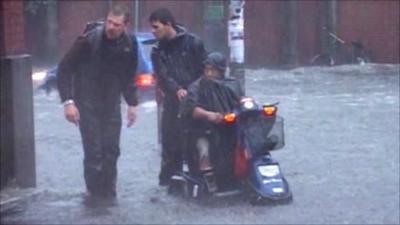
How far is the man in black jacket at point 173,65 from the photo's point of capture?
490 inches

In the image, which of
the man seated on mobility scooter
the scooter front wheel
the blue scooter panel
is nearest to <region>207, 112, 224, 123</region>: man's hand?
the man seated on mobility scooter

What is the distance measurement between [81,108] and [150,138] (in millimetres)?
5706

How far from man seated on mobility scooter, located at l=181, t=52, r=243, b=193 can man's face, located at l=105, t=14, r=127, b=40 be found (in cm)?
88

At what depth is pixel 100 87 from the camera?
11.8m

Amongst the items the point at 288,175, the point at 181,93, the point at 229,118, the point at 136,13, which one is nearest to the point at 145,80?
the point at 288,175

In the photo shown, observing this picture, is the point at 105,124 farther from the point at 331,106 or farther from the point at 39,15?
the point at 39,15

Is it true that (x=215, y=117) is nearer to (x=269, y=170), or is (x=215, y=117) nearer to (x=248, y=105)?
(x=248, y=105)

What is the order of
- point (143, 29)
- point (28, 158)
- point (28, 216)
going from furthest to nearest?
point (143, 29), point (28, 158), point (28, 216)

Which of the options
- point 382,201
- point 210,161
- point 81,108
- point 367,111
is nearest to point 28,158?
point 81,108

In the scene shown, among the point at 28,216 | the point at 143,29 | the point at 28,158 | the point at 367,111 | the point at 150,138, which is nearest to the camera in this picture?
the point at 28,216

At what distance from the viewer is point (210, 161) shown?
12008mm

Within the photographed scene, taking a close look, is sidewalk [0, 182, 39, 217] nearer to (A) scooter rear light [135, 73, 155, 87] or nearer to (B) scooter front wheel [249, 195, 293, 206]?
(B) scooter front wheel [249, 195, 293, 206]

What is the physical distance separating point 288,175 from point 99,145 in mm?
2669

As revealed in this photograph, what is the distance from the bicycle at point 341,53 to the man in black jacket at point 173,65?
85.0 ft
